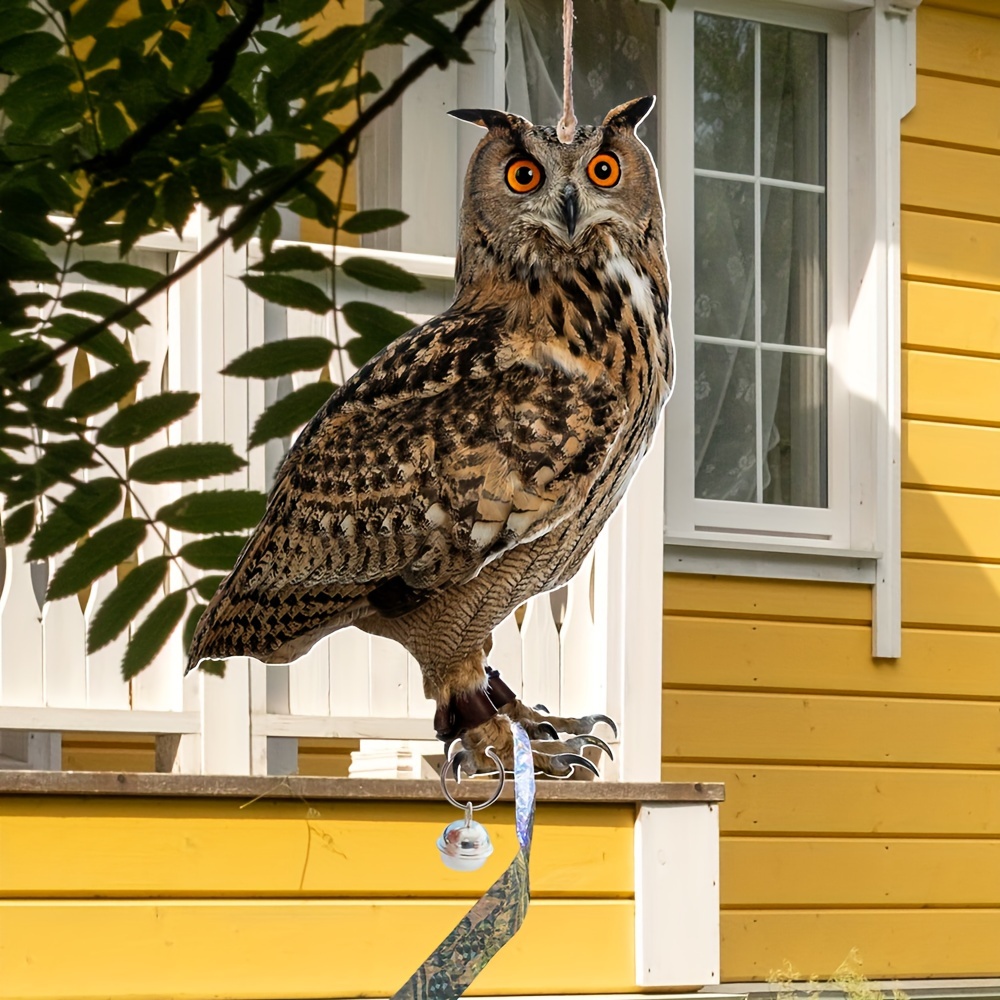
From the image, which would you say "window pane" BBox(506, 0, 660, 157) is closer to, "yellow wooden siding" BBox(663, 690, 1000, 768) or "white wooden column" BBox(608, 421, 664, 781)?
"white wooden column" BBox(608, 421, 664, 781)

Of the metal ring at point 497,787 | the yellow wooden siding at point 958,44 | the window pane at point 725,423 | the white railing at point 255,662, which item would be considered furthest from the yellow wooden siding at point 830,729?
the metal ring at point 497,787

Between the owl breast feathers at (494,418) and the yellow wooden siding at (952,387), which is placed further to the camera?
the yellow wooden siding at (952,387)

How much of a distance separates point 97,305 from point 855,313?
2.83 meters

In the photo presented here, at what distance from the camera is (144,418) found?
32.1 inches

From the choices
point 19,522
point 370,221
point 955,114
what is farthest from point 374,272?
point 955,114

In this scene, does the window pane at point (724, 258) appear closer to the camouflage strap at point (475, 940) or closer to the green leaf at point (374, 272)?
the green leaf at point (374, 272)

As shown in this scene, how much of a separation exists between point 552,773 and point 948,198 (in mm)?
2969

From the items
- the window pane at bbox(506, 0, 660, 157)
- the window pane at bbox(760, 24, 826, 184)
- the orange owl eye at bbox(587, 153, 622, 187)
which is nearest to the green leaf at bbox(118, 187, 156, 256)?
the orange owl eye at bbox(587, 153, 622, 187)

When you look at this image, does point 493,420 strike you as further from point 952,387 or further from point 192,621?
point 952,387

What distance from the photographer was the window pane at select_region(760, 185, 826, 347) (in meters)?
3.52

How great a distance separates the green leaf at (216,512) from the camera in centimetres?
85

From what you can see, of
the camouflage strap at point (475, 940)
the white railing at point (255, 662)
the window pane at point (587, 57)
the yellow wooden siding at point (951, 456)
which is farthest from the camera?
the yellow wooden siding at point (951, 456)

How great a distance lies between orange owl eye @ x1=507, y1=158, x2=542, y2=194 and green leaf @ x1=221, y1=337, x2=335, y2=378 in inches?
4.9

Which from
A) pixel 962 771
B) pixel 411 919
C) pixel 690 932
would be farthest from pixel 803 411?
pixel 411 919
